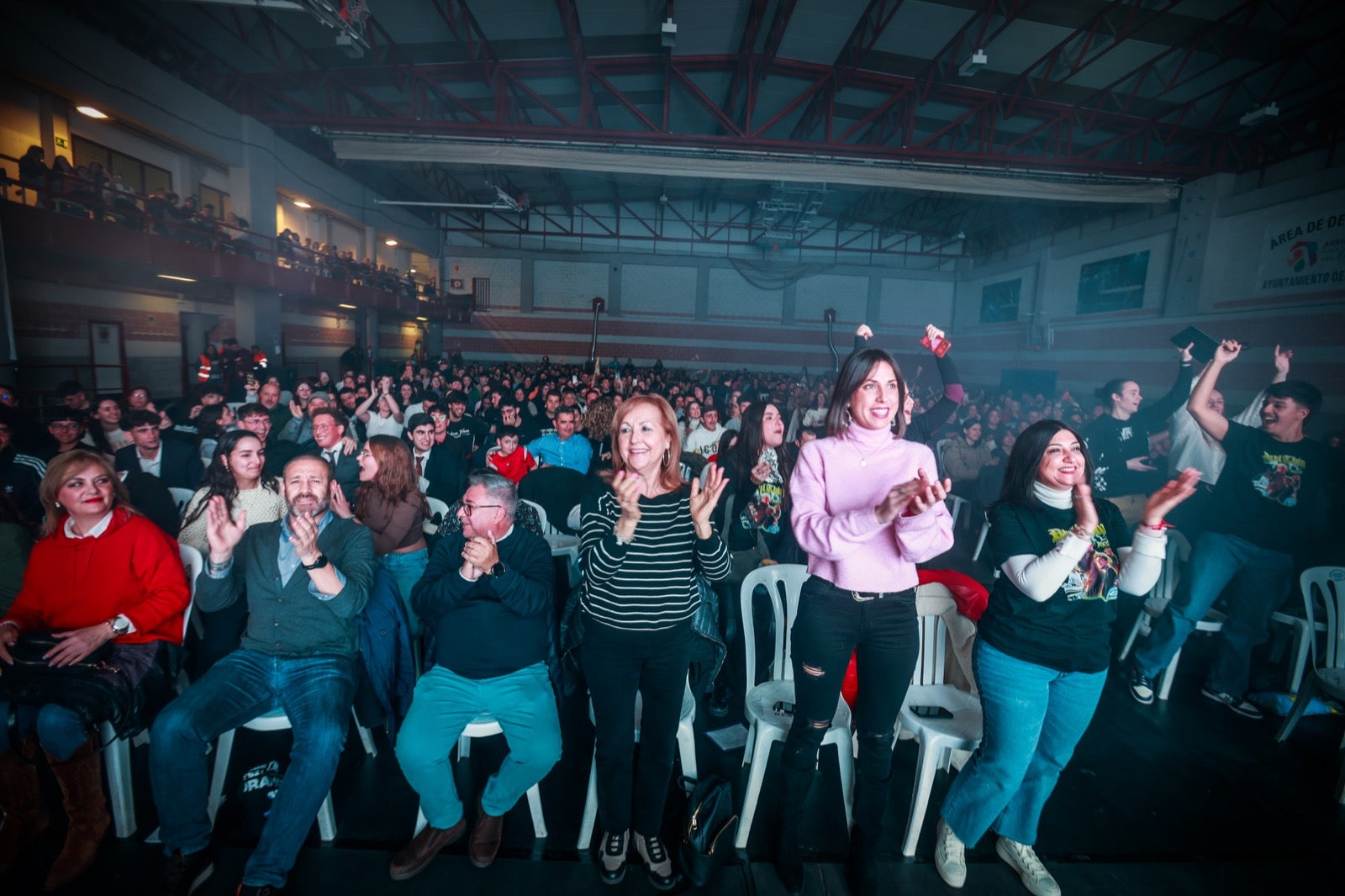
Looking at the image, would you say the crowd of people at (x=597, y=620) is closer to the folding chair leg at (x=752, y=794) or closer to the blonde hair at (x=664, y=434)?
the blonde hair at (x=664, y=434)

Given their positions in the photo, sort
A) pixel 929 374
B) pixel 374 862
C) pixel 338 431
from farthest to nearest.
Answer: pixel 929 374 < pixel 338 431 < pixel 374 862

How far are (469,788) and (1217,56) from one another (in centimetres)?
1208

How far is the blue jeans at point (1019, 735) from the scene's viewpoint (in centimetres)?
180

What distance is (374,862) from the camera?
1.97m

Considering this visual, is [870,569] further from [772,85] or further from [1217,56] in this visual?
[772,85]

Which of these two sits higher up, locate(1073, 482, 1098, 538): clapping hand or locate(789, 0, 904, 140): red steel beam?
locate(789, 0, 904, 140): red steel beam

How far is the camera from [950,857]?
1986 mm

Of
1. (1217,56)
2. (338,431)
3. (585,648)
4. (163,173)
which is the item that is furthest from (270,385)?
(1217,56)

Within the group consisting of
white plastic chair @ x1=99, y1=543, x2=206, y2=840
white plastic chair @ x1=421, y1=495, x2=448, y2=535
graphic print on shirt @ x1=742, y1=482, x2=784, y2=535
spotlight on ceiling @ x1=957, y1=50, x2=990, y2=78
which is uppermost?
spotlight on ceiling @ x1=957, y1=50, x2=990, y2=78

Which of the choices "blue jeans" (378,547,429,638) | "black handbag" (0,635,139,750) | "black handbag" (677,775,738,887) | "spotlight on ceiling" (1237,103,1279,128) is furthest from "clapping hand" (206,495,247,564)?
"spotlight on ceiling" (1237,103,1279,128)

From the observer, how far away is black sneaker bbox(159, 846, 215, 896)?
1.79m

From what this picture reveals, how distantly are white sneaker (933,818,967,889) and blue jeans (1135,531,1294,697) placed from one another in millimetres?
1994

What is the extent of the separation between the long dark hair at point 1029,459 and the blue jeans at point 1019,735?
516 mm

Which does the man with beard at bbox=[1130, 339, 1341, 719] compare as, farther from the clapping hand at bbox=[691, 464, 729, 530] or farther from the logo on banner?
the logo on banner
